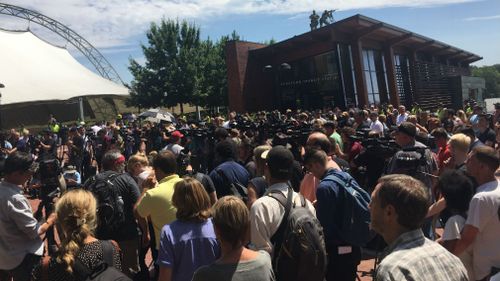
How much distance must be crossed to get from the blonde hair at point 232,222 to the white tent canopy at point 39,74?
4291 cm

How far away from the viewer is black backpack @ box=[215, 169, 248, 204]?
4.45 m

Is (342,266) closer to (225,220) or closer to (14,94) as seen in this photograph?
(225,220)

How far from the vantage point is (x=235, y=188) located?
4566 millimetres

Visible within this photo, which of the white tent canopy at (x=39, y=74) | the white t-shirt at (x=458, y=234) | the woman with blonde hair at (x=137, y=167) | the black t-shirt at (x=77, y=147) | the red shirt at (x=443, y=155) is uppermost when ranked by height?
the white tent canopy at (x=39, y=74)

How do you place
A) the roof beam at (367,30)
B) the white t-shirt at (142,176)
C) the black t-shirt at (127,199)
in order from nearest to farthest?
the black t-shirt at (127,199)
the white t-shirt at (142,176)
the roof beam at (367,30)

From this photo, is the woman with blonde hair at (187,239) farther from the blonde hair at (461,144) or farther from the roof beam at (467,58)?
the roof beam at (467,58)

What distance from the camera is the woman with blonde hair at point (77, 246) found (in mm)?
2299

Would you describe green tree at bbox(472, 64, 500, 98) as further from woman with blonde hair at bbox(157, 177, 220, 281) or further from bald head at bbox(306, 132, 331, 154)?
woman with blonde hair at bbox(157, 177, 220, 281)

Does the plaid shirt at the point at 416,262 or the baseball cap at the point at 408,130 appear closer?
the plaid shirt at the point at 416,262

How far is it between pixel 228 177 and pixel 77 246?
250 centimetres

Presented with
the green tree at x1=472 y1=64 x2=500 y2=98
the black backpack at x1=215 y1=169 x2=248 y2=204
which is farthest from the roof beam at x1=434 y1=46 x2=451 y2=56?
the green tree at x1=472 y1=64 x2=500 y2=98

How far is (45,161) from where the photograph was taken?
4559 mm

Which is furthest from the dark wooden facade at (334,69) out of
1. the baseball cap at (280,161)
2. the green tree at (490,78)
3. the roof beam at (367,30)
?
the green tree at (490,78)

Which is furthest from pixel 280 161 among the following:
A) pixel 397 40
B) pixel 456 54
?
pixel 456 54
